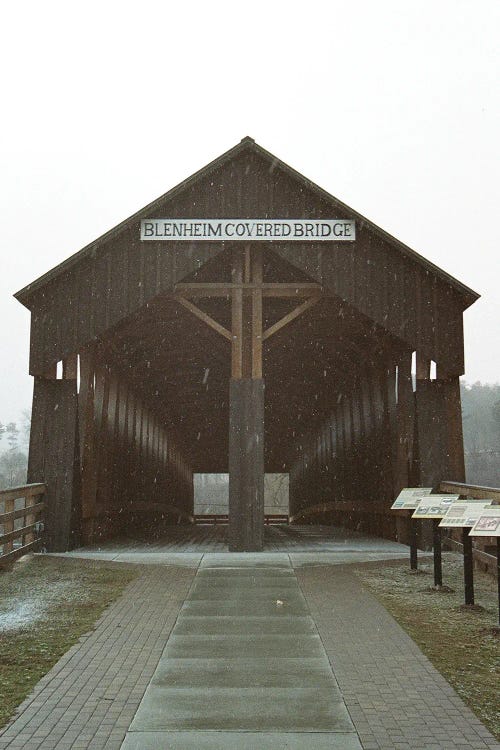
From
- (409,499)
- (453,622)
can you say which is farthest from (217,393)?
(453,622)

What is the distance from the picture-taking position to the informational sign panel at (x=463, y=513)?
7.92 meters

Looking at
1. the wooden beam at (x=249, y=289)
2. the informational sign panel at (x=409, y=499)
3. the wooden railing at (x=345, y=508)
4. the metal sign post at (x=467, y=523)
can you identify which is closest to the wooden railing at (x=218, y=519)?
the wooden railing at (x=345, y=508)

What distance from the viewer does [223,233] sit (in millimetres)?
12930

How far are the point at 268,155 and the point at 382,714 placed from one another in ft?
31.9

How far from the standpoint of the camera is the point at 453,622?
748 cm

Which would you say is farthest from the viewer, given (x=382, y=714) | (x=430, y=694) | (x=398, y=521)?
(x=398, y=521)

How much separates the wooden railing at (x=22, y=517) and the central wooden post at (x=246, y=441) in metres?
2.95

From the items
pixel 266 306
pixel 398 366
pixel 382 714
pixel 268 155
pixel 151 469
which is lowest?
pixel 382 714

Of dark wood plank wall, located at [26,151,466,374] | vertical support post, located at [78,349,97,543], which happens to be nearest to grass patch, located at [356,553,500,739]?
dark wood plank wall, located at [26,151,466,374]

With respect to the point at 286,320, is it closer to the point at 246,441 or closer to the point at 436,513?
the point at 246,441

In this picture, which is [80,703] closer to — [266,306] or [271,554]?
[271,554]

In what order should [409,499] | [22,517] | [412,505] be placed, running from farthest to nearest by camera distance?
[22,517], [409,499], [412,505]

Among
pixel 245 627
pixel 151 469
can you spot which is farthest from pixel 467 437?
pixel 245 627

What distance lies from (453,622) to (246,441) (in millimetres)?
5681
